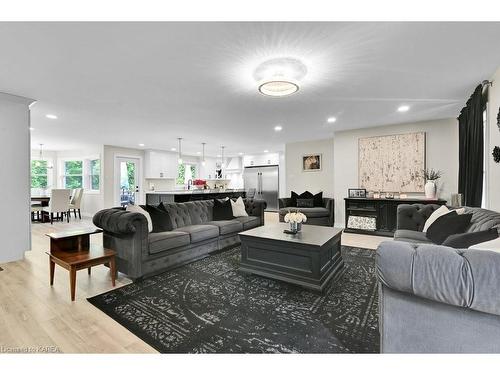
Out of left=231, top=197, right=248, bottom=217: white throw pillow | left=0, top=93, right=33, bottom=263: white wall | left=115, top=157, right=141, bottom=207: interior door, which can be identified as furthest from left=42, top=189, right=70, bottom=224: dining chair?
left=231, top=197, right=248, bottom=217: white throw pillow

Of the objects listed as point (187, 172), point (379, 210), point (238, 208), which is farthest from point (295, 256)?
point (187, 172)

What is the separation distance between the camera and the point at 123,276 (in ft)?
9.73

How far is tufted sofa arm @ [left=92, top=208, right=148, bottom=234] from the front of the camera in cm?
270

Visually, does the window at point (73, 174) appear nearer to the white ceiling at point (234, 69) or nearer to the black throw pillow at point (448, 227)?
the white ceiling at point (234, 69)

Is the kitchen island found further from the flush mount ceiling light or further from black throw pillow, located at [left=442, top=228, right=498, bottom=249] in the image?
black throw pillow, located at [left=442, top=228, right=498, bottom=249]

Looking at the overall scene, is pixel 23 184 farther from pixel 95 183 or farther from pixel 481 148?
pixel 481 148

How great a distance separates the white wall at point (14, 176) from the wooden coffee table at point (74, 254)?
1.55 meters

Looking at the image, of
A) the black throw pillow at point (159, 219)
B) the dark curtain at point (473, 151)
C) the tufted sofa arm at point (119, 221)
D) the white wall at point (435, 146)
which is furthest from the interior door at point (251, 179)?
the tufted sofa arm at point (119, 221)

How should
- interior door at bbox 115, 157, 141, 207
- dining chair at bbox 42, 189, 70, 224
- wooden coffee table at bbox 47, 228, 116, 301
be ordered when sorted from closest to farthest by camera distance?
wooden coffee table at bbox 47, 228, 116, 301 → dining chair at bbox 42, 189, 70, 224 → interior door at bbox 115, 157, 141, 207

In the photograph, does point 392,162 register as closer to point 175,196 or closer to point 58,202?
point 175,196

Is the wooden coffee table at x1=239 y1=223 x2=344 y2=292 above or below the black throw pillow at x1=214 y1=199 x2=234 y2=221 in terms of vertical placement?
below

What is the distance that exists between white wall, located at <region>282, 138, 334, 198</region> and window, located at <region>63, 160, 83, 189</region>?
7431 millimetres
